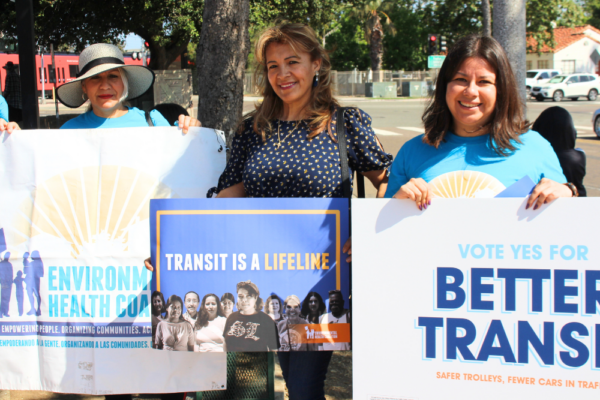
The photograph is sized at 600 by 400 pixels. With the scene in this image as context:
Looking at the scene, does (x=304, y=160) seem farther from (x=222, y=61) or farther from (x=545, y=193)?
(x=222, y=61)

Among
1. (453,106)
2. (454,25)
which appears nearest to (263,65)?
(453,106)

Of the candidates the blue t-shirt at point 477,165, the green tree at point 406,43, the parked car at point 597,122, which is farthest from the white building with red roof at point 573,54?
the blue t-shirt at point 477,165

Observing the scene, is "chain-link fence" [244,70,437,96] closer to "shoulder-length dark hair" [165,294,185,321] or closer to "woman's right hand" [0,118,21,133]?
"woman's right hand" [0,118,21,133]

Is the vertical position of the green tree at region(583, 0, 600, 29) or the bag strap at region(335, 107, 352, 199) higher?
the green tree at region(583, 0, 600, 29)

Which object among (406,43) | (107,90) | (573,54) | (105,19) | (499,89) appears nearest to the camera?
(499,89)

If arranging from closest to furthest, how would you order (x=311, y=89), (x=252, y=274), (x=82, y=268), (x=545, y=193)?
(x=545, y=193), (x=252, y=274), (x=311, y=89), (x=82, y=268)

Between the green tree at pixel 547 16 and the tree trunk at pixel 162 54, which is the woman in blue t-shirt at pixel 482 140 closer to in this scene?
the tree trunk at pixel 162 54

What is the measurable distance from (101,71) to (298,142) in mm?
1153

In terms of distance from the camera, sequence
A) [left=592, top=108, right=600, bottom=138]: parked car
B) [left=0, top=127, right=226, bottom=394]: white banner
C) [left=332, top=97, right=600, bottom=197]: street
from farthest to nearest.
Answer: [left=592, top=108, right=600, bottom=138]: parked car, [left=332, top=97, right=600, bottom=197]: street, [left=0, top=127, right=226, bottom=394]: white banner

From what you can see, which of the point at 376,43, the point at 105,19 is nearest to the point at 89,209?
the point at 105,19

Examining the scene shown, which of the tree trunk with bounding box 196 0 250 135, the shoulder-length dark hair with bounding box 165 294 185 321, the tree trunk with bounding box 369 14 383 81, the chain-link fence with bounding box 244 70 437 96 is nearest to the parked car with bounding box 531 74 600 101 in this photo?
the chain-link fence with bounding box 244 70 437 96

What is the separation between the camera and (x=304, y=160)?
6.96 ft

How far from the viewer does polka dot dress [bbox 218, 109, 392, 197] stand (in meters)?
2.12

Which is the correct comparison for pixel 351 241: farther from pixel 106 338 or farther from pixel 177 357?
pixel 106 338
